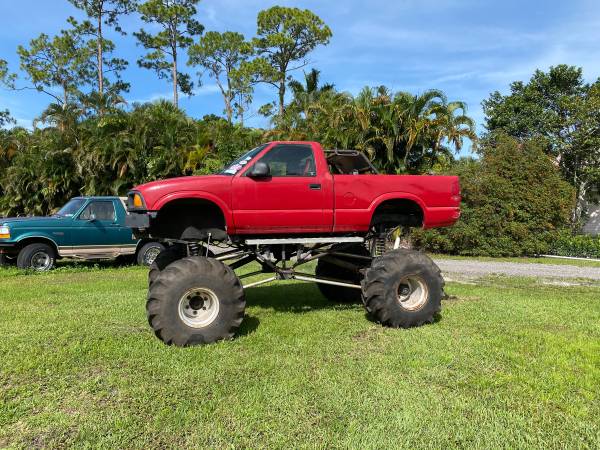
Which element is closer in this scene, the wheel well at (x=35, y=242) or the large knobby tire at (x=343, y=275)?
the large knobby tire at (x=343, y=275)

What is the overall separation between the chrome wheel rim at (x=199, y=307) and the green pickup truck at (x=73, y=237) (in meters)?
7.21

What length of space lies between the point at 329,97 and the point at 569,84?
45.2 feet

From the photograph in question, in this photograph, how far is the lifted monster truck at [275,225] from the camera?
16.9 feet

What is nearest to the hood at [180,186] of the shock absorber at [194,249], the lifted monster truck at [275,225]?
the lifted monster truck at [275,225]

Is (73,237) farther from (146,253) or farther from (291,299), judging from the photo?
(291,299)

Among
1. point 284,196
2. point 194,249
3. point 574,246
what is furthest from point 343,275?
point 574,246

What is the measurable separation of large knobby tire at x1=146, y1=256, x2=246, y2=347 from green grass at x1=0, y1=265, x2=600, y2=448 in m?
0.21

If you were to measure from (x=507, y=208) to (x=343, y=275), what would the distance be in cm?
1224

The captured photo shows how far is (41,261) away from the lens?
1133 cm

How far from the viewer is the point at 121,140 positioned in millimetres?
18391

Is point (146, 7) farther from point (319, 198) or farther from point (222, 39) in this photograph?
point (319, 198)

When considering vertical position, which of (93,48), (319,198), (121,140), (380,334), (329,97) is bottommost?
(380,334)

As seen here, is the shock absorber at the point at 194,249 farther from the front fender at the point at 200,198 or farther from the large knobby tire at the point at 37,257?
the large knobby tire at the point at 37,257

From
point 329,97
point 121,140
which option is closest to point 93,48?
point 121,140
